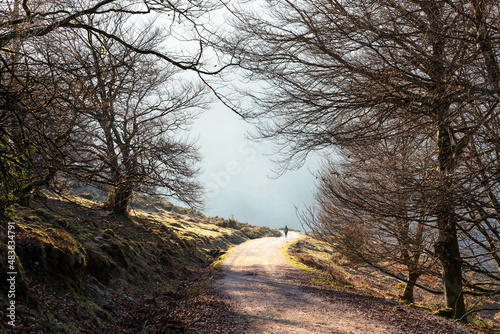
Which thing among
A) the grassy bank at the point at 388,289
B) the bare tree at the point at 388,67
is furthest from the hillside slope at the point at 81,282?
the grassy bank at the point at 388,289

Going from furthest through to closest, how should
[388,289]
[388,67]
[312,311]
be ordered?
[388,289]
[312,311]
[388,67]

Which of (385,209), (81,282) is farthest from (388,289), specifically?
(81,282)

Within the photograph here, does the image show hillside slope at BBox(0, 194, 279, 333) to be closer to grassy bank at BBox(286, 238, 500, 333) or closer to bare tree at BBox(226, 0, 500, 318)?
bare tree at BBox(226, 0, 500, 318)

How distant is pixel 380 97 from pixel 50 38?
5.34m

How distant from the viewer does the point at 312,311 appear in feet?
24.4

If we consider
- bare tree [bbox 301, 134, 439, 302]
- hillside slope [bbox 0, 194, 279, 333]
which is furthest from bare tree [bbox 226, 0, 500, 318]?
hillside slope [bbox 0, 194, 279, 333]

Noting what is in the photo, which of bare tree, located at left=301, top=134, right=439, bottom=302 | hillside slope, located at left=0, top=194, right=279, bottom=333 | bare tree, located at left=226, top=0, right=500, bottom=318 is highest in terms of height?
bare tree, located at left=226, top=0, right=500, bottom=318

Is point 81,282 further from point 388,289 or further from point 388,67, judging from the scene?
point 388,289

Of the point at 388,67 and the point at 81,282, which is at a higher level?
the point at 388,67

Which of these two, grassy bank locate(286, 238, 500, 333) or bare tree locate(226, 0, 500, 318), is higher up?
bare tree locate(226, 0, 500, 318)

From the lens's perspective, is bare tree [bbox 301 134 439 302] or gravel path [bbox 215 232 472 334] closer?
bare tree [bbox 301 134 439 302]

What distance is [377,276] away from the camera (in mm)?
20359

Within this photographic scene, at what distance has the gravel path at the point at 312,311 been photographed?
618 cm

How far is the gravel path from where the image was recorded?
20.3ft
